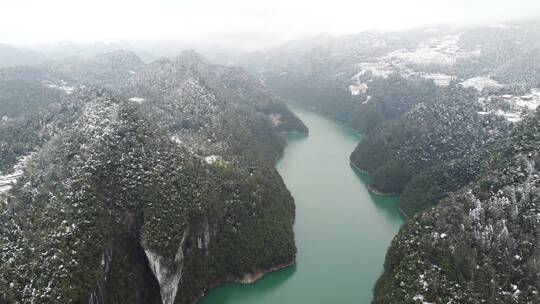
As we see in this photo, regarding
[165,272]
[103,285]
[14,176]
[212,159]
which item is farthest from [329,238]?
[14,176]

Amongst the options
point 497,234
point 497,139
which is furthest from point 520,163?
point 497,139

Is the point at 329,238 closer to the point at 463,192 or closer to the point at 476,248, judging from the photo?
the point at 463,192

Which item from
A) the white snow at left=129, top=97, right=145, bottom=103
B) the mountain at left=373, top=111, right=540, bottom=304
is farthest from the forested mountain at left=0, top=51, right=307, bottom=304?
the white snow at left=129, top=97, right=145, bottom=103


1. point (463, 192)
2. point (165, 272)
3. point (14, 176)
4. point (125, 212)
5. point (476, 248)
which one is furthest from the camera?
point (14, 176)

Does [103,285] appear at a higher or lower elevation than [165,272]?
higher

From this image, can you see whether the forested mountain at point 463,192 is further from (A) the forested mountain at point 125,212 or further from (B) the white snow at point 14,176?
(B) the white snow at point 14,176

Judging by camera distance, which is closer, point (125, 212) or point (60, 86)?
point (125, 212)
